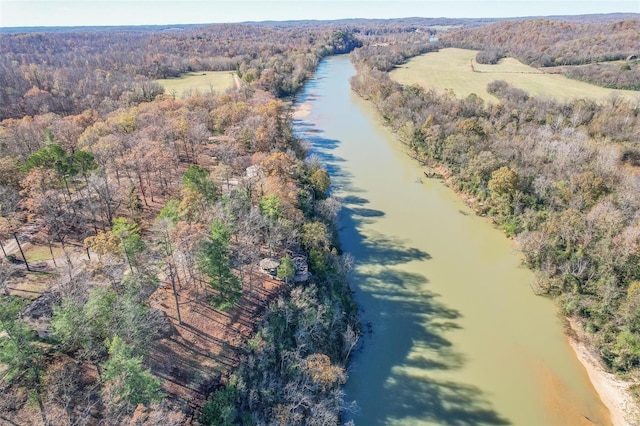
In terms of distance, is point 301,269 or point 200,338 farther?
point 301,269

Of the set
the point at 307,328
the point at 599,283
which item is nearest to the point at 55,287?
the point at 307,328

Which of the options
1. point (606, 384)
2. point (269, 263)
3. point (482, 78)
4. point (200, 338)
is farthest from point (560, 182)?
point (482, 78)

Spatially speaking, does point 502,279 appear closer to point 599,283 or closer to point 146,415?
point 599,283

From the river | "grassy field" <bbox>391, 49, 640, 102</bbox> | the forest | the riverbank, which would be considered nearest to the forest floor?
the forest

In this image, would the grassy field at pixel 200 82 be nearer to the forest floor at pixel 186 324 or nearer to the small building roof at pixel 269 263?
the forest floor at pixel 186 324

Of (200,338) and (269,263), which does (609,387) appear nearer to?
(269,263)

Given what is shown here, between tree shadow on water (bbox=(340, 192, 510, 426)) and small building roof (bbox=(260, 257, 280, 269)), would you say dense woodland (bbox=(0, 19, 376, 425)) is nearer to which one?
small building roof (bbox=(260, 257, 280, 269))
